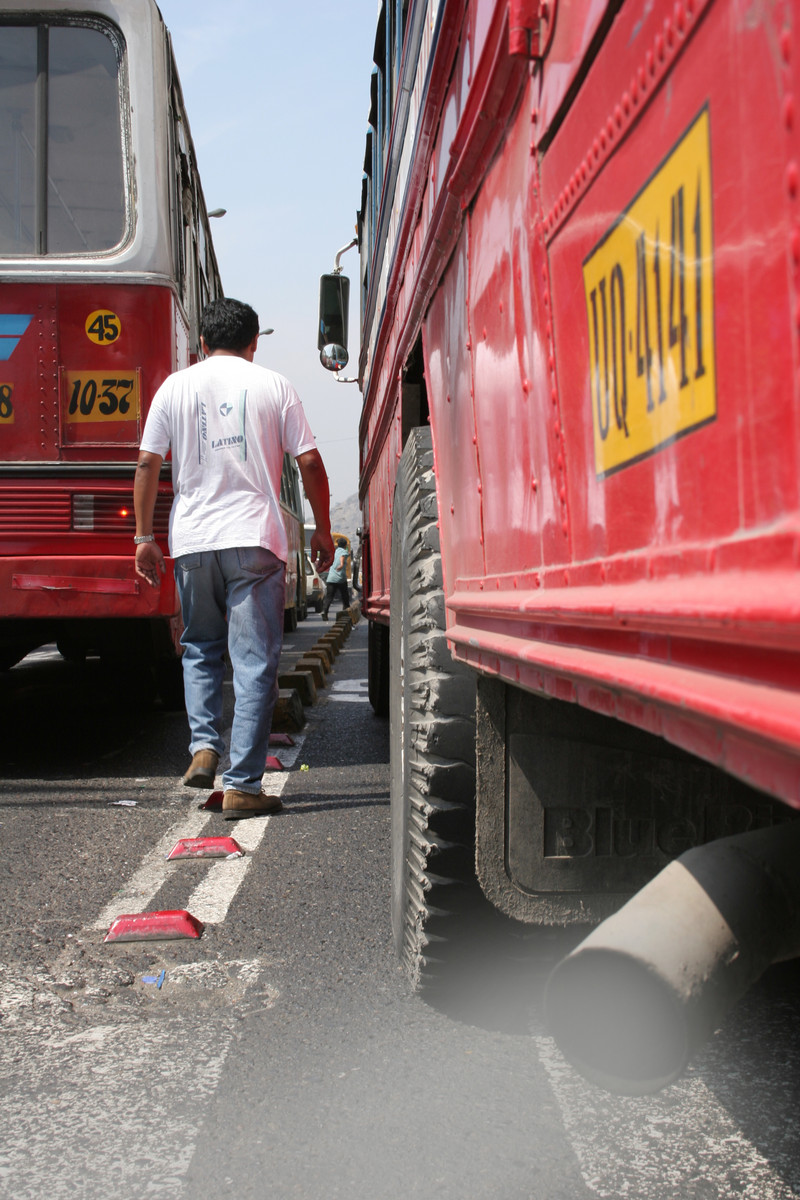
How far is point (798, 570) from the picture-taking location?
78 cm

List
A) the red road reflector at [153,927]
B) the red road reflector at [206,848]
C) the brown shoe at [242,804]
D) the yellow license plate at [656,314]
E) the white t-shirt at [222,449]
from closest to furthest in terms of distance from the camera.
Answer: the yellow license plate at [656,314], the red road reflector at [153,927], the red road reflector at [206,848], the brown shoe at [242,804], the white t-shirt at [222,449]

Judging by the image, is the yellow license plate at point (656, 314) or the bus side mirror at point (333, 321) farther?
the bus side mirror at point (333, 321)

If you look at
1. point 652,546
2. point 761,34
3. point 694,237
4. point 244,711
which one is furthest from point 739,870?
point 244,711

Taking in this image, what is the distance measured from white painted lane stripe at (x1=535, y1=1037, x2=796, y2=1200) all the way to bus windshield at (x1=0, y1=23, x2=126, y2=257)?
4292 millimetres

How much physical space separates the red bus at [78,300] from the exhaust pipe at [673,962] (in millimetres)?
4113

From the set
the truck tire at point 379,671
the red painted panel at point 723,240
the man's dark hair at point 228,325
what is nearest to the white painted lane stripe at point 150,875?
the man's dark hair at point 228,325

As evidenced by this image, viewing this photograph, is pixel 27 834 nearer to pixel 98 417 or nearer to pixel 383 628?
pixel 98 417

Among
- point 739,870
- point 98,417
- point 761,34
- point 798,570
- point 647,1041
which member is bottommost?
point 647,1041

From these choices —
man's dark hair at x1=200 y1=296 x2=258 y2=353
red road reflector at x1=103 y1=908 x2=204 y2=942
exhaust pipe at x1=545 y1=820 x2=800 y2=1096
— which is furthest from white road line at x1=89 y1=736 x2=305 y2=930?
exhaust pipe at x1=545 y1=820 x2=800 y2=1096

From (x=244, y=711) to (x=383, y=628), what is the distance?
2.33m

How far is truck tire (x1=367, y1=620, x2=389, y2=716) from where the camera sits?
6844 mm

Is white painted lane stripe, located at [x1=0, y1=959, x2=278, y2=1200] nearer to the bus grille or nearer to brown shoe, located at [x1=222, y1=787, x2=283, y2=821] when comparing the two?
brown shoe, located at [x1=222, y1=787, x2=283, y2=821]

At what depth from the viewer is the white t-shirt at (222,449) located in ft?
14.5

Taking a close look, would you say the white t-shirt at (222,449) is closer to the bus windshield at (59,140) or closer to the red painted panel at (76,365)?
the red painted panel at (76,365)
